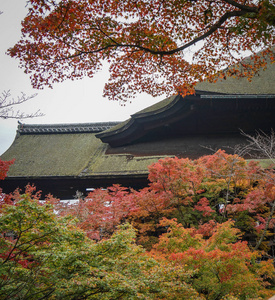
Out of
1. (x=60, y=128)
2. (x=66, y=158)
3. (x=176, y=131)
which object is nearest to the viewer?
(x=176, y=131)

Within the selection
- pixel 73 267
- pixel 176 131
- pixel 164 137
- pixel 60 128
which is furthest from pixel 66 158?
pixel 73 267

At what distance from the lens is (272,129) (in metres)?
10.2

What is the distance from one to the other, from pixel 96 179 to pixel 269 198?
617cm

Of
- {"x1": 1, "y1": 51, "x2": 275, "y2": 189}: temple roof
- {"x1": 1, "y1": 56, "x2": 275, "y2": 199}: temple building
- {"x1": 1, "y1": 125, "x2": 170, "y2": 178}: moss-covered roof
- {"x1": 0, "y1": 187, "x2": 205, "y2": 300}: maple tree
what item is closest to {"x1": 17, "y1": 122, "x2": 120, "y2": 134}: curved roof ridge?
{"x1": 1, "y1": 125, "x2": 170, "y2": 178}: moss-covered roof

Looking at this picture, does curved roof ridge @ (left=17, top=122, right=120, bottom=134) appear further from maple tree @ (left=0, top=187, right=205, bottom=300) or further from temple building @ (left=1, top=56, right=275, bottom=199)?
maple tree @ (left=0, top=187, right=205, bottom=300)

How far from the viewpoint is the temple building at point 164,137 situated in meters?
10.1

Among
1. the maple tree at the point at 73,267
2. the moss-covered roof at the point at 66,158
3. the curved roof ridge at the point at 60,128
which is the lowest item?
the maple tree at the point at 73,267

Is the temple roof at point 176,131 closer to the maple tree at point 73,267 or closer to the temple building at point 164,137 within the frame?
the temple building at point 164,137

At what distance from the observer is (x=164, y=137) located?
458 inches

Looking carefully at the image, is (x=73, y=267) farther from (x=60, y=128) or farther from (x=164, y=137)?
(x=60, y=128)

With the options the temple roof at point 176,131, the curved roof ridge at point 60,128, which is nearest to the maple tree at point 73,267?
the temple roof at point 176,131

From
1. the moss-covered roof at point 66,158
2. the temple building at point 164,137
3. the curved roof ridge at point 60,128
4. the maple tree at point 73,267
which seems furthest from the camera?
the curved roof ridge at point 60,128

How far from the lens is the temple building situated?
10.1 metres

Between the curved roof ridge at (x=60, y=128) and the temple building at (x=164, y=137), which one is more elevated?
the curved roof ridge at (x=60, y=128)
